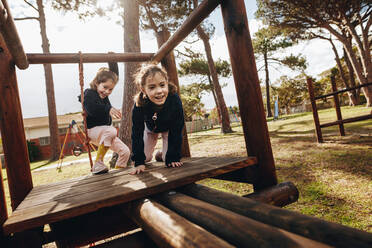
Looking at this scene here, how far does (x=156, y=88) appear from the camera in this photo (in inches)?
85.7

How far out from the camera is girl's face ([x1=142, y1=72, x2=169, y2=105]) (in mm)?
2174

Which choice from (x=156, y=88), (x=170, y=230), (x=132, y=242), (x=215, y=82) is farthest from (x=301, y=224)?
(x=215, y=82)

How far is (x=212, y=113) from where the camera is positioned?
45.7 meters

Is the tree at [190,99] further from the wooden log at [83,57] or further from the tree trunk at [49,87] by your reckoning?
the wooden log at [83,57]

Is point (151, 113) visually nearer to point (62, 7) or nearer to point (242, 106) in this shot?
point (242, 106)

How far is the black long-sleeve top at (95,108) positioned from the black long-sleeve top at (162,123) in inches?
32.5

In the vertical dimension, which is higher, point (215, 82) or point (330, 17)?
point (330, 17)

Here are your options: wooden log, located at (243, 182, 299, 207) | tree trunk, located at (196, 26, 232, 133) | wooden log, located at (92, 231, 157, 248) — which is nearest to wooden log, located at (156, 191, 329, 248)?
wooden log, located at (92, 231, 157, 248)

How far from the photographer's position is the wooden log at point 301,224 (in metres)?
0.57

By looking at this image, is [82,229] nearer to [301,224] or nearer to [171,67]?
[301,224]

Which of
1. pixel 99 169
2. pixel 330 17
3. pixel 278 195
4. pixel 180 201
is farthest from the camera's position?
pixel 330 17

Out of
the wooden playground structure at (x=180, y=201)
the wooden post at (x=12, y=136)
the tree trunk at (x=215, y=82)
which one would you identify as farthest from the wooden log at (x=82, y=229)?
the tree trunk at (x=215, y=82)

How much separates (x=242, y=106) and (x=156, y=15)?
1079cm

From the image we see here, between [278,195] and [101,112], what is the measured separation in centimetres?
239
